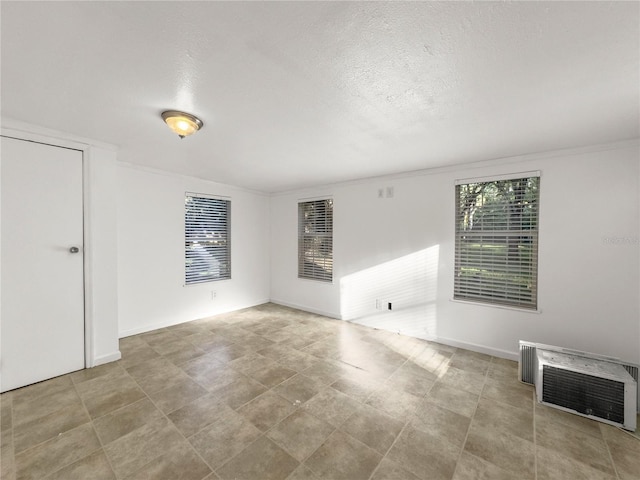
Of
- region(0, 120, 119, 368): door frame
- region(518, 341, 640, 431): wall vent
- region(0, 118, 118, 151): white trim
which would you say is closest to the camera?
region(518, 341, 640, 431): wall vent

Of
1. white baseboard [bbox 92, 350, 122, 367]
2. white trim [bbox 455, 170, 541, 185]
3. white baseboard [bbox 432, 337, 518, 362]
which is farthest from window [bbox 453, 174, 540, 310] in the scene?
white baseboard [bbox 92, 350, 122, 367]

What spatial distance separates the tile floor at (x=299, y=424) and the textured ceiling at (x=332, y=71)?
2.41m

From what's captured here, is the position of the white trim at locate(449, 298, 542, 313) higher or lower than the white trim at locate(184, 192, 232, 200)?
lower

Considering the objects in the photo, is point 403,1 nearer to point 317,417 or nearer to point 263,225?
point 317,417

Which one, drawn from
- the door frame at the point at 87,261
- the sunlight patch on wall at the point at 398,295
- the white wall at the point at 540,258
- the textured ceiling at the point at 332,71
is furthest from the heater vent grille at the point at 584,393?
the door frame at the point at 87,261

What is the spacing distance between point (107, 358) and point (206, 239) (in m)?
2.27

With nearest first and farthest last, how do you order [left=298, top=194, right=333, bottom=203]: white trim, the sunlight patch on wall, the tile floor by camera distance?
the tile floor → the sunlight patch on wall → [left=298, top=194, right=333, bottom=203]: white trim

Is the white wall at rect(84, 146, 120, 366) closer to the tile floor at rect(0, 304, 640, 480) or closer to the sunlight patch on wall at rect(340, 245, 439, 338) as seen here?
the tile floor at rect(0, 304, 640, 480)

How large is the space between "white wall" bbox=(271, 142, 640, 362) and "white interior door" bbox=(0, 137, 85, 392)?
337 cm

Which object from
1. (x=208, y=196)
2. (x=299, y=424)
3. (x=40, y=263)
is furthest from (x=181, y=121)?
(x=208, y=196)

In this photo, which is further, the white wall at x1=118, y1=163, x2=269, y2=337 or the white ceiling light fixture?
the white wall at x1=118, y1=163, x2=269, y2=337

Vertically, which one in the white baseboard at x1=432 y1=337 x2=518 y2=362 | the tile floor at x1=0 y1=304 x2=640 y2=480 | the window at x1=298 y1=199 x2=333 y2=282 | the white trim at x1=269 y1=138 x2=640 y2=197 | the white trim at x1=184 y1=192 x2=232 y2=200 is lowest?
the tile floor at x1=0 y1=304 x2=640 y2=480

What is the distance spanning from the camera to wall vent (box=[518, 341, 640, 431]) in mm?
1992

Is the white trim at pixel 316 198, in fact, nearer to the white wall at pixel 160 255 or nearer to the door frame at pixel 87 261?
the white wall at pixel 160 255
